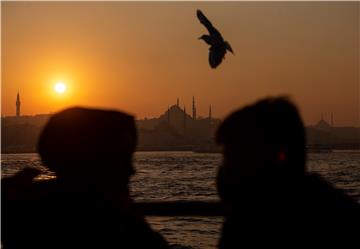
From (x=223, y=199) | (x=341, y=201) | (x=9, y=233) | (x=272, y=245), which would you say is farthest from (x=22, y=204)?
(x=341, y=201)

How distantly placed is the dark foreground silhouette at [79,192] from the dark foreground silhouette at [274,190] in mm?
252

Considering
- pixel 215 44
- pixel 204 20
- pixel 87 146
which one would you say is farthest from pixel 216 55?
pixel 87 146

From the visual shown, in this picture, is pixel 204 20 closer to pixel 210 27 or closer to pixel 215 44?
pixel 210 27

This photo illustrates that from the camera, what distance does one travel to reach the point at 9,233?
1.48m

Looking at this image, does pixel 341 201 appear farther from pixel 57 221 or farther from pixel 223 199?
pixel 57 221

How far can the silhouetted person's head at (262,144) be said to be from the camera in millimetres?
1382

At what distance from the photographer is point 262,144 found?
1392 millimetres

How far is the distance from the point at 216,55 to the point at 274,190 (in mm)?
3948

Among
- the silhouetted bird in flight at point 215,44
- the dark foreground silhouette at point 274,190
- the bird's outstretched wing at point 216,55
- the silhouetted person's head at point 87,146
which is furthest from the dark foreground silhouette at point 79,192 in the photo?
the silhouetted bird in flight at point 215,44

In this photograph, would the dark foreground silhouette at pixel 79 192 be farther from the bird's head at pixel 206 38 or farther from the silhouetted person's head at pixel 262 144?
the bird's head at pixel 206 38

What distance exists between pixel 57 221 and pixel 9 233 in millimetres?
155

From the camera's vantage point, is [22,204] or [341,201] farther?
[22,204]

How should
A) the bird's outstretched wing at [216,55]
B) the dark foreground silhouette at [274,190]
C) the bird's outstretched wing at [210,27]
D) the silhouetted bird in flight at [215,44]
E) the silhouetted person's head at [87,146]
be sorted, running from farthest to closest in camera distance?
1. the bird's outstretched wing at [210,27]
2. the silhouetted bird in flight at [215,44]
3. the bird's outstretched wing at [216,55]
4. the silhouetted person's head at [87,146]
5. the dark foreground silhouette at [274,190]

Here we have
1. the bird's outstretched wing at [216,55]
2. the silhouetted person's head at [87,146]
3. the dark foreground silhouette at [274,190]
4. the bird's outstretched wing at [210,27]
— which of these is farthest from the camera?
the bird's outstretched wing at [210,27]
